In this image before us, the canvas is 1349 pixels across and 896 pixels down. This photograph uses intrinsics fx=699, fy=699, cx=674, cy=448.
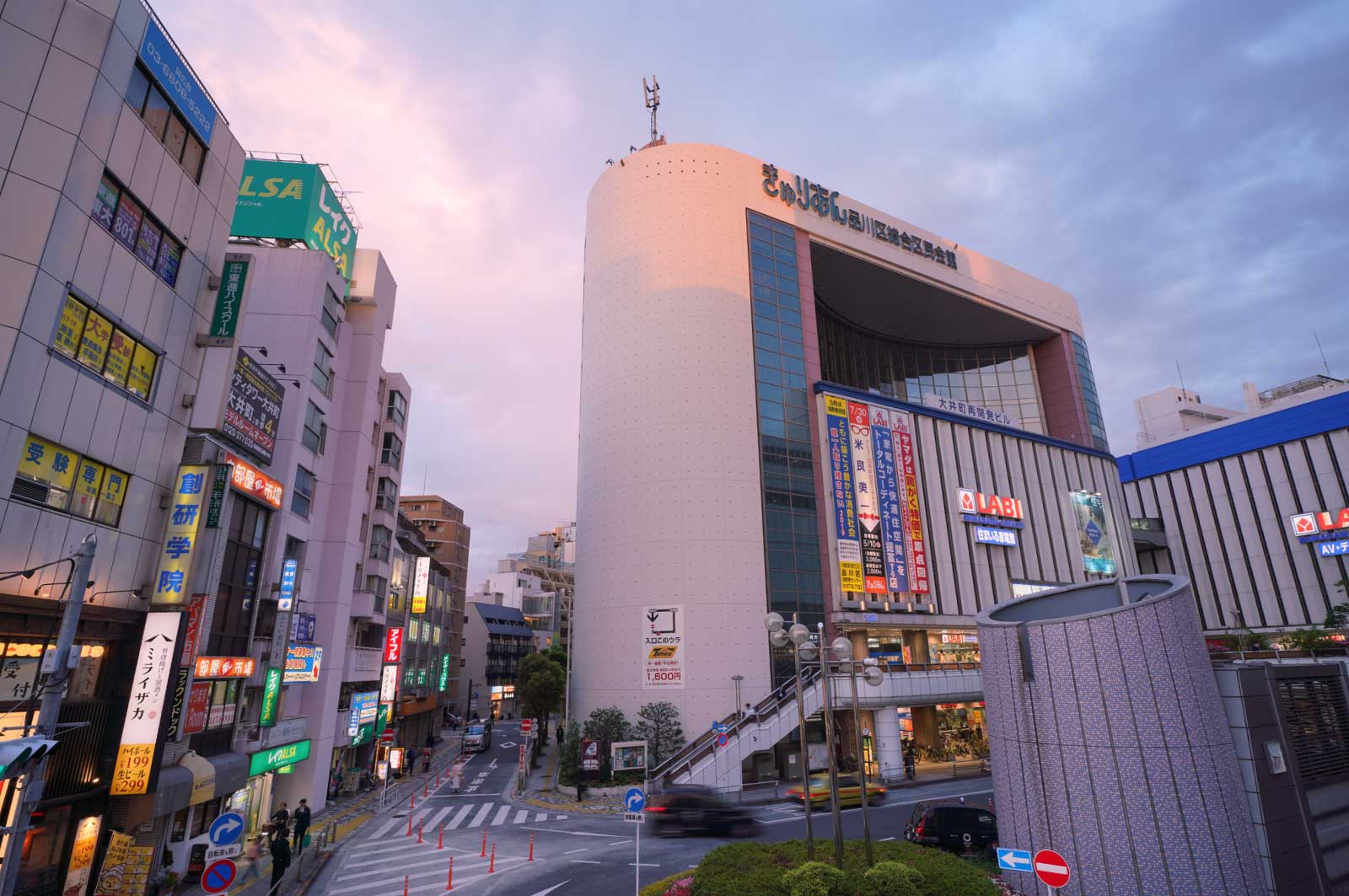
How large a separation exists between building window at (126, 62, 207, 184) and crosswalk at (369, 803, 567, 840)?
27.0 m

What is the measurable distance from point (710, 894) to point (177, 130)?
26.9 meters

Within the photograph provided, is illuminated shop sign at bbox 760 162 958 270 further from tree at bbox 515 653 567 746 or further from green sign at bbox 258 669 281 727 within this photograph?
green sign at bbox 258 669 281 727

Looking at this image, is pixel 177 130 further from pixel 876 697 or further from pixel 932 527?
pixel 932 527

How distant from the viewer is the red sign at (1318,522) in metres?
58.4

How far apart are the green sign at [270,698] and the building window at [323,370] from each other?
14.3m

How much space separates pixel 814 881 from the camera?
14.3m

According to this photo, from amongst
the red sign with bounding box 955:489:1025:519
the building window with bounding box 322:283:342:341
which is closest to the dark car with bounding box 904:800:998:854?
the building window with bounding box 322:283:342:341

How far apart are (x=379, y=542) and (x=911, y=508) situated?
3833 cm

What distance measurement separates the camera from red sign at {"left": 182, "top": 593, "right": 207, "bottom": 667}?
2167cm

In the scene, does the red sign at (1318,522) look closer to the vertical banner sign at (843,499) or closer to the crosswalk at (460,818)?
the vertical banner sign at (843,499)

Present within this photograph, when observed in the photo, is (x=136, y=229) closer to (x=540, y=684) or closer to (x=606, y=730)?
(x=606, y=730)

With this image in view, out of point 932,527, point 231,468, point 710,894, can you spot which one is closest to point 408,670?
point 231,468

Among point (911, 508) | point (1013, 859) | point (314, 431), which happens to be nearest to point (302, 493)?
point (314, 431)

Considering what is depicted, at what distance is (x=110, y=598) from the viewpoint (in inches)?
771
